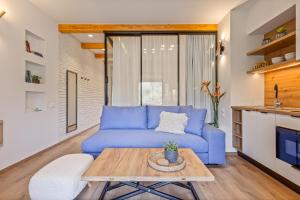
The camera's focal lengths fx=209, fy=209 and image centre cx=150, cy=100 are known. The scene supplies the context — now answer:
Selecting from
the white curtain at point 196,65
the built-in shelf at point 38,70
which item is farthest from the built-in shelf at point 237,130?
the built-in shelf at point 38,70

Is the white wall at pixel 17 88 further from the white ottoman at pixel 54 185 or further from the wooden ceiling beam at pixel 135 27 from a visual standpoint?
the white ottoman at pixel 54 185

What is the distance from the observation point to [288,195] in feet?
7.89

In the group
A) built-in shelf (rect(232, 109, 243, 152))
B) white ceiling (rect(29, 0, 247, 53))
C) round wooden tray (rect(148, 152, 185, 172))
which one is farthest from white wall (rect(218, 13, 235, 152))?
round wooden tray (rect(148, 152, 185, 172))

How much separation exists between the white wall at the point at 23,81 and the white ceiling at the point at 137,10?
45 cm

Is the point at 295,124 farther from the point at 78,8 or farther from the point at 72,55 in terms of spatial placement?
the point at 72,55

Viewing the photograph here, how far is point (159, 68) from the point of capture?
5117mm

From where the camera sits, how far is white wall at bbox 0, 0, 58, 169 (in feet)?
10.6

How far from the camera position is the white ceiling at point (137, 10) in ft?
12.8

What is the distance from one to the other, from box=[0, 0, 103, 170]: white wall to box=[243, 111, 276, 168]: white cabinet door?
3940 millimetres

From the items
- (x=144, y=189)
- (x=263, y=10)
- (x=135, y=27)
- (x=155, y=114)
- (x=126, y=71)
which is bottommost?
(x=144, y=189)

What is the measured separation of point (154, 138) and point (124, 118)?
901 mm

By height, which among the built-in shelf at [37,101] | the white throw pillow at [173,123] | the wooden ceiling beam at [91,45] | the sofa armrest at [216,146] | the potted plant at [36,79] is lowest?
the sofa armrest at [216,146]

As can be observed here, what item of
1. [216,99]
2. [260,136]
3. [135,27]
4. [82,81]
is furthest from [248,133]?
[82,81]

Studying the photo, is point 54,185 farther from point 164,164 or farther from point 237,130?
point 237,130
